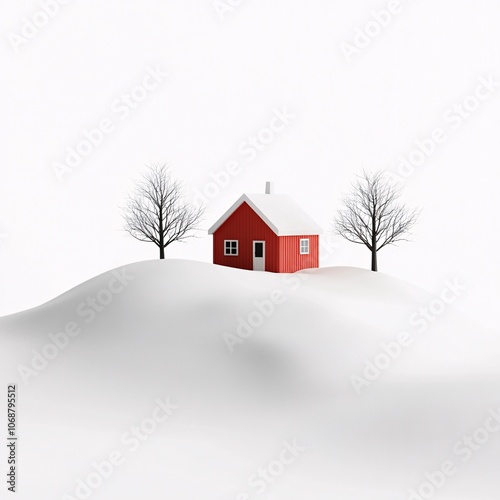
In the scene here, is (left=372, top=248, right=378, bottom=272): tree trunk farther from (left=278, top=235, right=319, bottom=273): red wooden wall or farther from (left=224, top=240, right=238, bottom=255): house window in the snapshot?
(left=224, top=240, right=238, bottom=255): house window

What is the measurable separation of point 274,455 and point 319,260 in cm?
1033

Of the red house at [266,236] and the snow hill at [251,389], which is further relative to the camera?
the red house at [266,236]

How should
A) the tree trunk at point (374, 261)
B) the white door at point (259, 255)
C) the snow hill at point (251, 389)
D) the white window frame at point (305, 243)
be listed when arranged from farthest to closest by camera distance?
the tree trunk at point (374, 261)
the white window frame at point (305, 243)
the white door at point (259, 255)
the snow hill at point (251, 389)

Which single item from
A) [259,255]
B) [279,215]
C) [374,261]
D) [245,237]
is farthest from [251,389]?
[374,261]

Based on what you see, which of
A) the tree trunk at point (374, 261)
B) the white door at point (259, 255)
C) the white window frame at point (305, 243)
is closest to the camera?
the white door at point (259, 255)

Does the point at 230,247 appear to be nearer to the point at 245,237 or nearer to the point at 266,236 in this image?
the point at 245,237

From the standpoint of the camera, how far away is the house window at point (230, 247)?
Result: 1047 inches

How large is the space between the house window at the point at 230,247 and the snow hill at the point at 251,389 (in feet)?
7.80

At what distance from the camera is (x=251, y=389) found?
20.2 m

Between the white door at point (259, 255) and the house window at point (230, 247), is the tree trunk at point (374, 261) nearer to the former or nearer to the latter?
the white door at point (259, 255)

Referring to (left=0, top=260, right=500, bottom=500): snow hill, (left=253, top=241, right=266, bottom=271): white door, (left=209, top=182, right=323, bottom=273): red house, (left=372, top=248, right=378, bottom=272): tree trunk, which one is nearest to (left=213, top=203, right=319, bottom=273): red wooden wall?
Result: (left=209, top=182, right=323, bottom=273): red house

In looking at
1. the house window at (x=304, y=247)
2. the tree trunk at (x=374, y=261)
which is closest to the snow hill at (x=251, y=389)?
the tree trunk at (x=374, y=261)

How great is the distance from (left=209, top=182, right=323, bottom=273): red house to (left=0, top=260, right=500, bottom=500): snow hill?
95 centimetres

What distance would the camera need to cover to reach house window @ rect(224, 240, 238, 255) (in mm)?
26594
